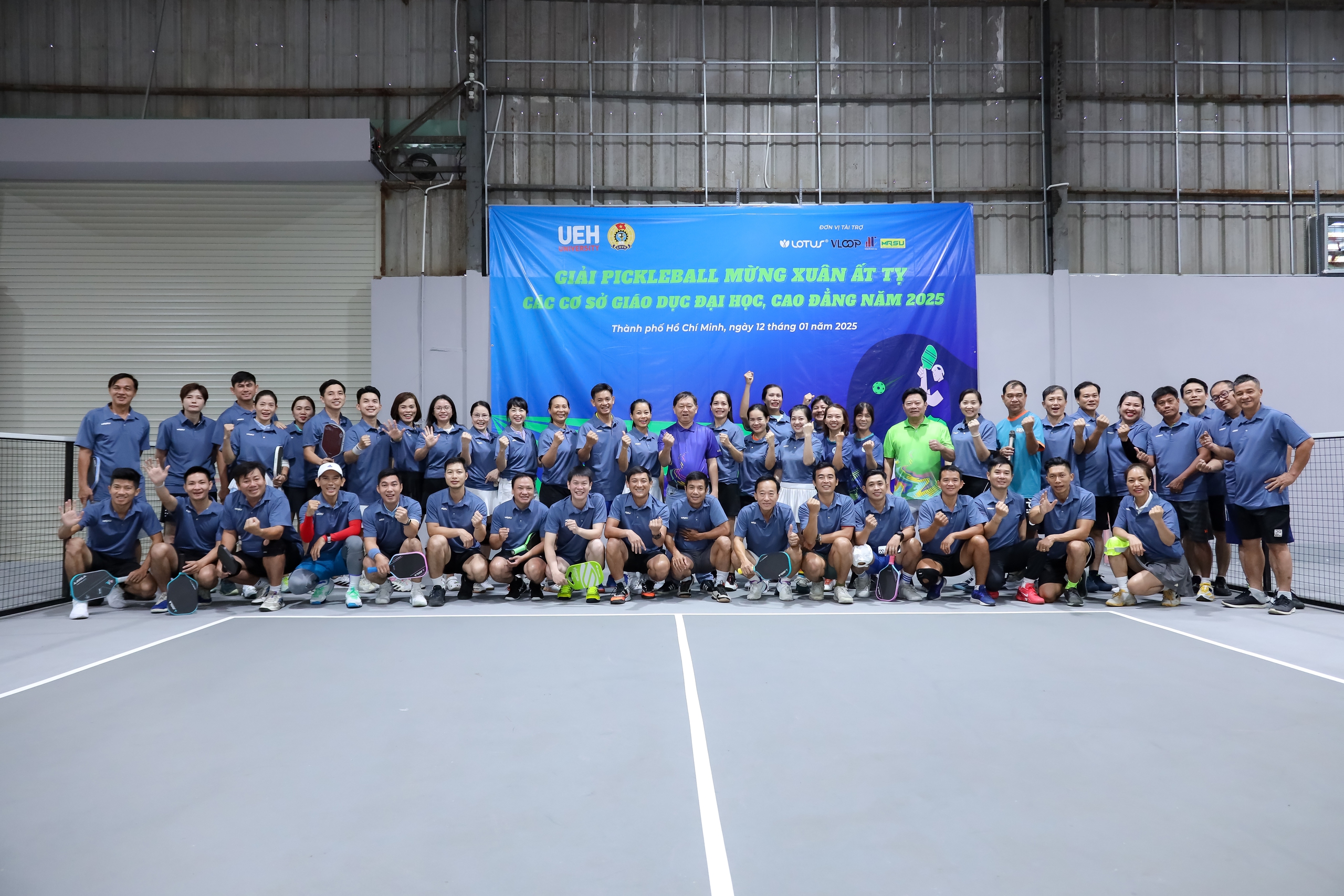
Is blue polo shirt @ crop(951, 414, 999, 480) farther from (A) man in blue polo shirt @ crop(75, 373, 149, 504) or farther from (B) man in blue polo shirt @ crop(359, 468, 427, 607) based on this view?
(A) man in blue polo shirt @ crop(75, 373, 149, 504)

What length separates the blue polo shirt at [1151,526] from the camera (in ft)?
19.9

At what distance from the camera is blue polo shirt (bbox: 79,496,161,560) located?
628 centimetres

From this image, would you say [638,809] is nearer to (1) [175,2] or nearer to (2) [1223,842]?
(2) [1223,842]

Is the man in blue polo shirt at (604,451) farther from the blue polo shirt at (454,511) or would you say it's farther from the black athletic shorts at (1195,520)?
the black athletic shorts at (1195,520)

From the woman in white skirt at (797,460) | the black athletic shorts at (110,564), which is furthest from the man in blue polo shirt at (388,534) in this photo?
the woman in white skirt at (797,460)

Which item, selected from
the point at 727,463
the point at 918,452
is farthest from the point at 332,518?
the point at 918,452

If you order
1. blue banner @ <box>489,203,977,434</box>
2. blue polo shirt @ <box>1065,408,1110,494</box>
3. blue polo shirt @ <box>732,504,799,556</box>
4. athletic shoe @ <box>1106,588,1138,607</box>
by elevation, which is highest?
blue banner @ <box>489,203,977,434</box>

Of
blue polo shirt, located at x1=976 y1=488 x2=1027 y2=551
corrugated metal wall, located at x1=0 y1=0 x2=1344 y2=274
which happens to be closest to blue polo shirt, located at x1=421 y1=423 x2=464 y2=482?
corrugated metal wall, located at x1=0 y1=0 x2=1344 y2=274

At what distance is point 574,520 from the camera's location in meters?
6.61

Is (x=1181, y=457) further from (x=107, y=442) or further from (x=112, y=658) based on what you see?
(x=107, y=442)

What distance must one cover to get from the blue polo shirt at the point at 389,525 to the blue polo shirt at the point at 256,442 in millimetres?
1235

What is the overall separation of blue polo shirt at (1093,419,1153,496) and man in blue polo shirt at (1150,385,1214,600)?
15cm

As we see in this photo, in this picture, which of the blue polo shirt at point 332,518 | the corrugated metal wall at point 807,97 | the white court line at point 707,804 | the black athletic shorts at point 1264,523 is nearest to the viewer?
the white court line at point 707,804

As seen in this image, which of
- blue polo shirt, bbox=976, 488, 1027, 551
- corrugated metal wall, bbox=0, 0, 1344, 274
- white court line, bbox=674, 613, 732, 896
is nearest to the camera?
white court line, bbox=674, 613, 732, 896
